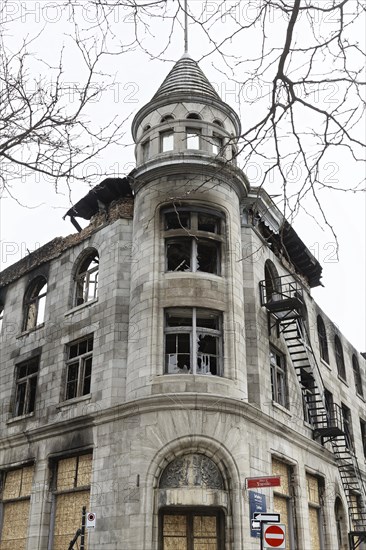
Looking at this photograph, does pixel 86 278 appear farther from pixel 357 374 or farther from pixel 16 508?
pixel 357 374

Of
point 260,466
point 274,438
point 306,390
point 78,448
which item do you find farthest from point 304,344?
point 78,448

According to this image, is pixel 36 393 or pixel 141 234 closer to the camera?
pixel 141 234

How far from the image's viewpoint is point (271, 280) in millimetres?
26156

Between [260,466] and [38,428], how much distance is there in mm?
8360

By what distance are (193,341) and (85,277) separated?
698 centimetres

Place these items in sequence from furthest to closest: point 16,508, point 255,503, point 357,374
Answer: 1. point 357,374
2. point 16,508
3. point 255,503

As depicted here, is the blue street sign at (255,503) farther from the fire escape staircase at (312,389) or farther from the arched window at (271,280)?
the arched window at (271,280)

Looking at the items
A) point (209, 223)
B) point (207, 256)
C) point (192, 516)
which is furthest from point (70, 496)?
point (209, 223)

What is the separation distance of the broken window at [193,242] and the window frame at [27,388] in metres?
7.69

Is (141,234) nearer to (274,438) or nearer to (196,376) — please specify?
(196,376)

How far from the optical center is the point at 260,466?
782 inches

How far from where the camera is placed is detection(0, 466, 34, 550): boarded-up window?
21828mm

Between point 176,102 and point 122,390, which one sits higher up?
point 176,102

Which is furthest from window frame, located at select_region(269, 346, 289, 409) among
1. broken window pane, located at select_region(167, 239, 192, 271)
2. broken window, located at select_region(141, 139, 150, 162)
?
broken window, located at select_region(141, 139, 150, 162)
